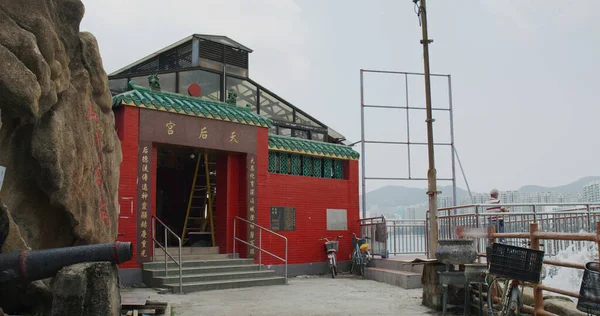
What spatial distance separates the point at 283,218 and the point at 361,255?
2289mm

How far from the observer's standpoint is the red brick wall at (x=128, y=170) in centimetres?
1086

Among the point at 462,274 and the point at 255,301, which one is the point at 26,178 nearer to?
the point at 255,301

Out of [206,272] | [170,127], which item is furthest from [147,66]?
[206,272]

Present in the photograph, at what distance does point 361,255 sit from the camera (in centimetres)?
1420

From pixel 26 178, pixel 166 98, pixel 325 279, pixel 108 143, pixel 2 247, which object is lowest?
pixel 325 279

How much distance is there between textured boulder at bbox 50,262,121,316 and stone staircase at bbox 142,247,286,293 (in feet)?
17.0

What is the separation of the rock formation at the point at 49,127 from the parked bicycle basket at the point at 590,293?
511cm

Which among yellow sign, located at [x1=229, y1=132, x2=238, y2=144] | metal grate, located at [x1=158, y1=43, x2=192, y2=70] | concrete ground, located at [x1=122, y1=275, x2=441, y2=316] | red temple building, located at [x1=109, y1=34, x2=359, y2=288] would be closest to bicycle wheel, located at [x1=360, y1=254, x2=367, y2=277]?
red temple building, located at [x1=109, y1=34, x2=359, y2=288]

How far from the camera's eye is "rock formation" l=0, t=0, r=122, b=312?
4750 mm

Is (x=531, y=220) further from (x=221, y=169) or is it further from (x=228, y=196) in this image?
(x=221, y=169)

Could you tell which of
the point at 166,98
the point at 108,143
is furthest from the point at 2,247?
the point at 166,98

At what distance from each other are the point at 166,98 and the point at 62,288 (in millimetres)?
7636

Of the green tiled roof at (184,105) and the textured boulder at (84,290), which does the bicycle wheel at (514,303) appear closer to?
the textured boulder at (84,290)

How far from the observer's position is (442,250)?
24.7 feet
